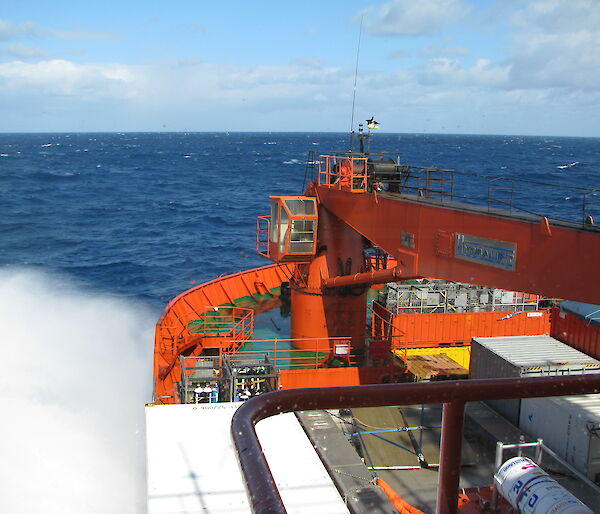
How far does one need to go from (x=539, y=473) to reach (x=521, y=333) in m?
12.9

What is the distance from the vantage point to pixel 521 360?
54.7 feet

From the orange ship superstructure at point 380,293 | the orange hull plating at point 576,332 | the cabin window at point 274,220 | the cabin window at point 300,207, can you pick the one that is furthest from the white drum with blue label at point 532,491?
the cabin window at point 274,220

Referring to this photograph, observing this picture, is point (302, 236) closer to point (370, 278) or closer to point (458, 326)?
point (370, 278)

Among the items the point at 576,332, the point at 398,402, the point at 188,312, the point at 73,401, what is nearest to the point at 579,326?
the point at 576,332

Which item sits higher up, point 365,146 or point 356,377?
point 365,146

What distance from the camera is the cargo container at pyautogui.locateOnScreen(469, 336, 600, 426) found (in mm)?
16219

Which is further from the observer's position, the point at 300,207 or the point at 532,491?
the point at 300,207

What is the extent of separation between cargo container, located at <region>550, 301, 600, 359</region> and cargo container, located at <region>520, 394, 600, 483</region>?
2918 millimetres

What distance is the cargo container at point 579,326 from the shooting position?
57.8 feet

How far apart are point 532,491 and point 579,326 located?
344 inches

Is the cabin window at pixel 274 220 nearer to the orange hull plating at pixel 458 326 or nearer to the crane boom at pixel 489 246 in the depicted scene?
the crane boom at pixel 489 246

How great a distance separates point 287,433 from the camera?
44.4ft

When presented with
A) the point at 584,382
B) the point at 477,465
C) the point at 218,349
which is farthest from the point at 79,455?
the point at 584,382

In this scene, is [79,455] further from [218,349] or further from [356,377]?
[356,377]
